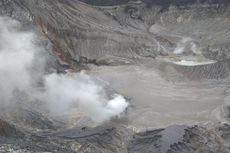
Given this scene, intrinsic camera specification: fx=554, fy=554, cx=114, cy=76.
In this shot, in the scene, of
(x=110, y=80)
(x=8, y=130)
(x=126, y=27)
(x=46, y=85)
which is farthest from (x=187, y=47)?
(x=8, y=130)

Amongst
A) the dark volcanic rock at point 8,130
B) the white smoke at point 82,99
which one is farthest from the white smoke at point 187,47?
the dark volcanic rock at point 8,130

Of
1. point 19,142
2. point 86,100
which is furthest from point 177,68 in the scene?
point 19,142

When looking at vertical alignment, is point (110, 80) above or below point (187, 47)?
below

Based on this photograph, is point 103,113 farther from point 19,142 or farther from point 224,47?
point 224,47

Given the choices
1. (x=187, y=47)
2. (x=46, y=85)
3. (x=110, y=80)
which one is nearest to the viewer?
(x=46, y=85)

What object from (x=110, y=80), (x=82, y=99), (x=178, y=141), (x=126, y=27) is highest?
(x=126, y=27)

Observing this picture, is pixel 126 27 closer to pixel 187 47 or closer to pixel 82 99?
pixel 187 47
